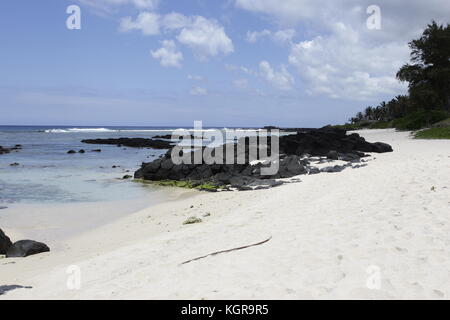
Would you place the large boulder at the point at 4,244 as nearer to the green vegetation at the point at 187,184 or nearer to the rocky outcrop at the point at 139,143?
the green vegetation at the point at 187,184

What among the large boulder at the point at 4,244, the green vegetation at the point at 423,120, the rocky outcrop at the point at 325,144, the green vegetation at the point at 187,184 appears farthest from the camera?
the green vegetation at the point at 423,120

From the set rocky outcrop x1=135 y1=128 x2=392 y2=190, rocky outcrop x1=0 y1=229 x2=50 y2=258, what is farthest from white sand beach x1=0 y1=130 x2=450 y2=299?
rocky outcrop x1=135 y1=128 x2=392 y2=190

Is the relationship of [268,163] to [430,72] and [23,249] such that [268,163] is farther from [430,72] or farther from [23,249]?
[430,72]

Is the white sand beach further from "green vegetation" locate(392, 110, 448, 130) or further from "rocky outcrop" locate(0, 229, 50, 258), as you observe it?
"green vegetation" locate(392, 110, 448, 130)

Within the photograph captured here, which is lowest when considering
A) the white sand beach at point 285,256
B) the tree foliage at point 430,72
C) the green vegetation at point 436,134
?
the white sand beach at point 285,256

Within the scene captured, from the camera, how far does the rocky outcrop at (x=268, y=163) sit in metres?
19.1

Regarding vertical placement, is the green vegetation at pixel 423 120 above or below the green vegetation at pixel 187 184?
above

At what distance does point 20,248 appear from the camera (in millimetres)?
9180

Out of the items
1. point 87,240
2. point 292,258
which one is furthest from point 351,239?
point 87,240

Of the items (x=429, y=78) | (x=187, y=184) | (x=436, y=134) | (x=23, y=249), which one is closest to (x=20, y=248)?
(x=23, y=249)

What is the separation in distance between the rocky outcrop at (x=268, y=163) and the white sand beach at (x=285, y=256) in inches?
277

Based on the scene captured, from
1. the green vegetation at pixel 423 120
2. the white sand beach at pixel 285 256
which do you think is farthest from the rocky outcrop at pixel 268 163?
the green vegetation at pixel 423 120

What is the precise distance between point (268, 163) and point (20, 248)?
13.9 meters

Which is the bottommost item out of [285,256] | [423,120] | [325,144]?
[285,256]
